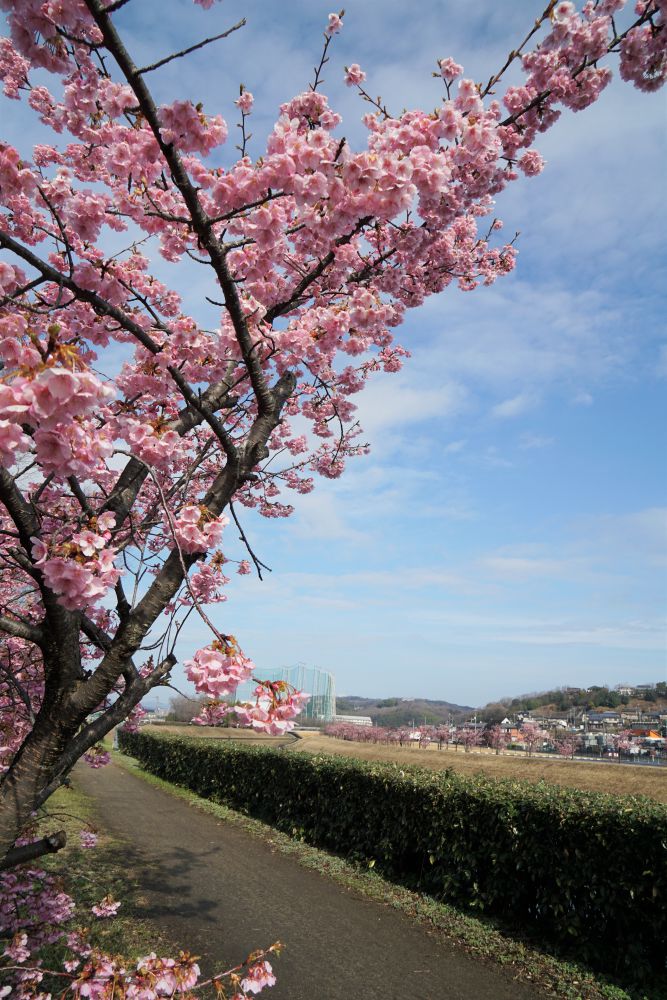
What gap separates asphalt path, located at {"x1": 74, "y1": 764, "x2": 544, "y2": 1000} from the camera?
514 cm

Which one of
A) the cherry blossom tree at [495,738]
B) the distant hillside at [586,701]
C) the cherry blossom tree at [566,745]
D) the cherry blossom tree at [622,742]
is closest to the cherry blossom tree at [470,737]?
the cherry blossom tree at [495,738]

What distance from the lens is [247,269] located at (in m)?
3.39

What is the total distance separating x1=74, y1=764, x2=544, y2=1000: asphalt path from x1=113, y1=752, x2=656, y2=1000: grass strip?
0.18 metres

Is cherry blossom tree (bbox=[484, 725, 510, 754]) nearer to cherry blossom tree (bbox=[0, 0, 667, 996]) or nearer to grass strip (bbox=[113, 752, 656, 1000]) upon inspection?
grass strip (bbox=[113, 752, 656, 1000])

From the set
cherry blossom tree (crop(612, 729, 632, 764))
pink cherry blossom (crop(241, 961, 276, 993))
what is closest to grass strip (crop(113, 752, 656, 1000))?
pink cherry blossom (crop(241, 961, 276, 993))

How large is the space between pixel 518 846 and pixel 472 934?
104 cm

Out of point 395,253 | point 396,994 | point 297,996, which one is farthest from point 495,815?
point 395,253

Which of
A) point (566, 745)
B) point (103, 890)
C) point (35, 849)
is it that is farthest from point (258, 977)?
point (566, 745)

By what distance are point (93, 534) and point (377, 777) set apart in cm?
857

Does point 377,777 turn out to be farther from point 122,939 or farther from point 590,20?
point 590,20

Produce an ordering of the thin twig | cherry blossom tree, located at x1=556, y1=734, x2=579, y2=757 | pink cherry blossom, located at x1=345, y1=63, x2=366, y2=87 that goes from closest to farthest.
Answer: the thin twig → pink cherry blossom, located at x1=345, y1=63, x2=366, y2=87 → cherry blossom tree, located at x1=556, y1=734, x2=579, y2=757

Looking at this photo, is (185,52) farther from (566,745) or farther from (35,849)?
(566,745)

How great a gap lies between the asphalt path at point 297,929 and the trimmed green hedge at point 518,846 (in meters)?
0.95

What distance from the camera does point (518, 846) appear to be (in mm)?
6621
